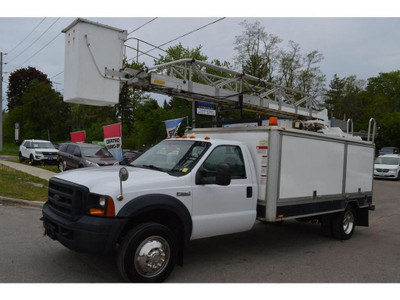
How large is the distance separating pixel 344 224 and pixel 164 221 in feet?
14.3

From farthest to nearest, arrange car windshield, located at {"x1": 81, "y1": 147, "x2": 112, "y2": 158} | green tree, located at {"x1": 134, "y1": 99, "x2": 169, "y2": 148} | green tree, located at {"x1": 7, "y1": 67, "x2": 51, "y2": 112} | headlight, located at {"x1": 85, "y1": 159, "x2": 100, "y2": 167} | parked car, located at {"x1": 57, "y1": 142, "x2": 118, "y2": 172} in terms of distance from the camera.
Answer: green tree, located at {"x1": 7, "y1": 67, "x2": 51, "y2": 112}, green tree, located at {"x1": 134, "y1": 99, "x2": 169, "y2": 148}, car windshield, located at {"x1": 81, "y1": 147, "x2": 112, "y2": 158}, parked car, located at {"x1": 57, "y1": 142, "x2": 118, "y2": 172}, headlight, located at {"x1": 85, "y1": 159, "x2": 100, "y2": 167}

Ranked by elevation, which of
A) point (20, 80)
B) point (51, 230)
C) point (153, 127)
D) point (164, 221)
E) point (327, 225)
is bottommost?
point (327, 225)

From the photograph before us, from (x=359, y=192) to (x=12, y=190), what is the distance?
9493mm

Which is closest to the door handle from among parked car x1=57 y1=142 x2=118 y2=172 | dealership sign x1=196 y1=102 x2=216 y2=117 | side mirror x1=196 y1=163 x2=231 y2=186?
side mirror x1=196 y1=163 x2=231 y2=186

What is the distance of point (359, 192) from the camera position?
7367 mm

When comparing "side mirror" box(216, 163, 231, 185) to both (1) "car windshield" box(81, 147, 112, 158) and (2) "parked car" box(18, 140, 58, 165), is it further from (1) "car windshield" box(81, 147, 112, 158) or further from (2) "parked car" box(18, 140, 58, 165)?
(2) "parked car" box(18, 140, 58, 165)

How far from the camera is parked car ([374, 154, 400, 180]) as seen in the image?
22375 mm

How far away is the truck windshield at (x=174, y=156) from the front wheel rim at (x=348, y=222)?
3.83 meters

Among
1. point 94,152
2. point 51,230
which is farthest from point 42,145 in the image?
point 51,230

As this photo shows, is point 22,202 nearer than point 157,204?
No

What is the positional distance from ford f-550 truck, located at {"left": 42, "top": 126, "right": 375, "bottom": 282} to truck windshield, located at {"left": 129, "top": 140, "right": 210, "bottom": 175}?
0.05 ft

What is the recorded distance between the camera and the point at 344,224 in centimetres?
720

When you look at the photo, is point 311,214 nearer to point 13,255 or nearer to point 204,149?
point 204,149

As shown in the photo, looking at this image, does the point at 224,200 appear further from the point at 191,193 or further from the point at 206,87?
the point at 206,87
